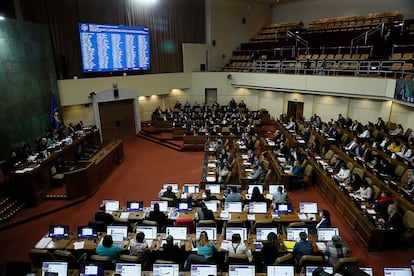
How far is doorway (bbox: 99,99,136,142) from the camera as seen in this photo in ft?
58.5

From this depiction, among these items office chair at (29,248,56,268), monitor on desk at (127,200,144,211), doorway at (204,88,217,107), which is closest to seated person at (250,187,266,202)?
monitor on desk at (127,200,144,211)

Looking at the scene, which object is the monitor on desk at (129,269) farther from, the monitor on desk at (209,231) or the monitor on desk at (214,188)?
the monitor on desk at (214,188)

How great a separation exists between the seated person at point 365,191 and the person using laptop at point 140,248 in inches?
231

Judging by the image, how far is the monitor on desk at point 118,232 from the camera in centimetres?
650

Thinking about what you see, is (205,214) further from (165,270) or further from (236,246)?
(165,270)

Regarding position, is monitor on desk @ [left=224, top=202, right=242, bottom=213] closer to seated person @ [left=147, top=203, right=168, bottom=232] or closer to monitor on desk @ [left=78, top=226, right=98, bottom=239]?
seated person @ [left=147, top=203, right=168, bottom=232]

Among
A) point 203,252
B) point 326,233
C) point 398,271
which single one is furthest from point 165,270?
point 398,271

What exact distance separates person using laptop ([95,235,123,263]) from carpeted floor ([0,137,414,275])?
2572 millimetres

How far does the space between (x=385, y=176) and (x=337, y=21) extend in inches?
624

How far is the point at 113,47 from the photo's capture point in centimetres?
1716

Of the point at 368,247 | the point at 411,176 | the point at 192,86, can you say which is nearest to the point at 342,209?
the point at 368,247

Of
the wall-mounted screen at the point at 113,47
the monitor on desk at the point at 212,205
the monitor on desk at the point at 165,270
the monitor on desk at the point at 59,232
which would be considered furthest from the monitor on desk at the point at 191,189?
the wall-mounted screen at the point at 113,47

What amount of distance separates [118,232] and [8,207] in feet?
15.1

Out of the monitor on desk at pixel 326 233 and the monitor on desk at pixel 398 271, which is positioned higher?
the monitor on desk at pixel 398 271
